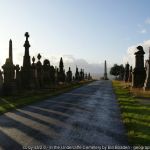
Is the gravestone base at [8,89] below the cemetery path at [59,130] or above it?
above

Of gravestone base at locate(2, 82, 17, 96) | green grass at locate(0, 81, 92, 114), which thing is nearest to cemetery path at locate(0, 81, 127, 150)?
green grass at locate(0, 81, 92, 114)

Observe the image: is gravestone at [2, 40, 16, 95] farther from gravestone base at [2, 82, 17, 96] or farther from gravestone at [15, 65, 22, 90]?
gravestone at [15, 65, 22, 90]

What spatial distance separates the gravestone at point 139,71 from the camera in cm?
3831

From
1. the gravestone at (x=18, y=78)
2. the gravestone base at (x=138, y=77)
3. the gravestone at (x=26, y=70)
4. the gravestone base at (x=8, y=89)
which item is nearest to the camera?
the gravestone base at (x=8, y=89)

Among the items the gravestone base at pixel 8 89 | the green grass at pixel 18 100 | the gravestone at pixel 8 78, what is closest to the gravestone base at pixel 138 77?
the green grass at pixel 18 100

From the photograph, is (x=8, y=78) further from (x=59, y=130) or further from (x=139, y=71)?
(x=59, y=130)

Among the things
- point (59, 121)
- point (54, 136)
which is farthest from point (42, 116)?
point (54, 136)

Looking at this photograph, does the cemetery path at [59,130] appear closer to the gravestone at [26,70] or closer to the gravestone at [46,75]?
the gravestone at [26,70]

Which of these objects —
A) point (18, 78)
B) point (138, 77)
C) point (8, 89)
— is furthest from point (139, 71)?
point (8, 89)

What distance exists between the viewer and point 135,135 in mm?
10227

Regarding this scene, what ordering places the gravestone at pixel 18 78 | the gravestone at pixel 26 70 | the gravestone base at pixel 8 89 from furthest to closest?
the gravestone at pixel 26 70
the gravestone at pixel 18 78
the gravestone base at pixel 8 89

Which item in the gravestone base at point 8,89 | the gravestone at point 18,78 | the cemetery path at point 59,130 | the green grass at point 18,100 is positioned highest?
the gravestone at point 18,78

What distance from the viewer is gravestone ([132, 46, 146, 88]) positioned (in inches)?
1508

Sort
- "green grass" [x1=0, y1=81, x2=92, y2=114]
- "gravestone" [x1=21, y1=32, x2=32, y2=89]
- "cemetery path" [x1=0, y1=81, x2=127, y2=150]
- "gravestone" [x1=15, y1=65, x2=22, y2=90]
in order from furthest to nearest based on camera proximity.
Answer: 1. "gravestone" [x1=21, y1=32, x2=32, y2=89]
2. "gravestone" [x1=15, y1=65, x2=22, y2=90]
3. "green grass" [x1=0, y1=81, x2=92, y2=114]
4. "cemetery path" [x1=0, y1=81, x2=127, y2=150]
